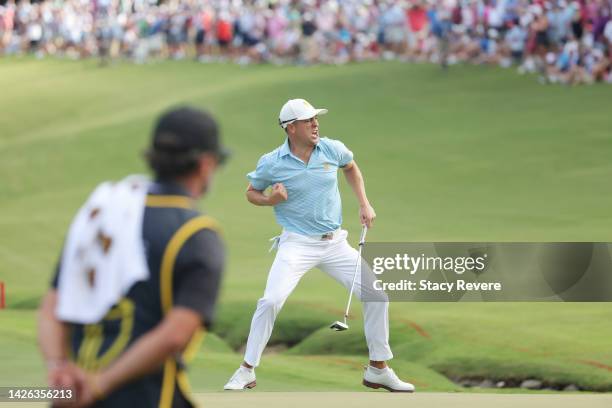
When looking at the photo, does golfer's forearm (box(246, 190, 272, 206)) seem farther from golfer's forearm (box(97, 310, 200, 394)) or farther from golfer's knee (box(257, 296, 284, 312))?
golfer's forearm (box(97, 310, 200, 394))

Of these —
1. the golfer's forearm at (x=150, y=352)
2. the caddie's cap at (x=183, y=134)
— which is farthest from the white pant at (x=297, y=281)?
the golfer's forearm at (x=150, y=352)

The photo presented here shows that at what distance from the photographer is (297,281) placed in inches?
354

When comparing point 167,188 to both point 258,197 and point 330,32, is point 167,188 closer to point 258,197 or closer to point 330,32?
point 258,197

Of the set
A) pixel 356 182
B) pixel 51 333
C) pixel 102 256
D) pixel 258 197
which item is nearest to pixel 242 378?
pixel 258 197

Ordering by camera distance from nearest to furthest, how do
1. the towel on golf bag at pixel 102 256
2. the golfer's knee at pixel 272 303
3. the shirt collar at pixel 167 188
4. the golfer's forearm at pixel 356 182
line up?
the towel on golf bag at pixel 102 256
the shirt collar at pixel 167 188
the golfer's knee at pixel 272 303
the golfer's forearm at pixel 356 182

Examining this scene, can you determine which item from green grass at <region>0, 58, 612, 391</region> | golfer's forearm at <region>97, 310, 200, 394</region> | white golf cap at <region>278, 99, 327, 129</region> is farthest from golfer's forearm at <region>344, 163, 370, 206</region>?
golfer's forearm at <region>97, 310, 200, 394</region>

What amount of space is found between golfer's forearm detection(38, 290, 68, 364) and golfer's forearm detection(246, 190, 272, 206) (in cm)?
534

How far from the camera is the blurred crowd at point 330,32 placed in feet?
90.4

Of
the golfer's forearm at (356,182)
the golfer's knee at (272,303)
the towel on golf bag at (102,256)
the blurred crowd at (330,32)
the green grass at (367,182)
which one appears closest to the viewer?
the towel on golf bag at (102,256)

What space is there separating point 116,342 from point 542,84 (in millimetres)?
25725

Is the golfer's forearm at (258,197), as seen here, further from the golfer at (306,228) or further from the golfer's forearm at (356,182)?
the golfer's forearm at (356,182)

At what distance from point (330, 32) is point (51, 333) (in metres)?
30.6

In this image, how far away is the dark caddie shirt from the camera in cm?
340

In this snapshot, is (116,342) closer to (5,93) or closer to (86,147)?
(86,147)
